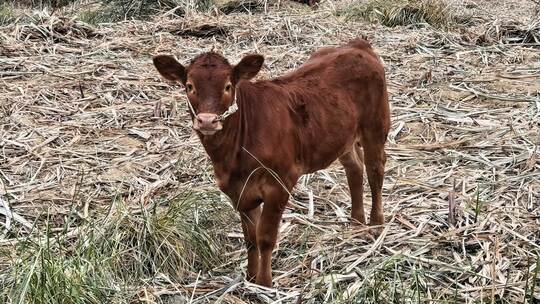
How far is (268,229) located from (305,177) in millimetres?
1926

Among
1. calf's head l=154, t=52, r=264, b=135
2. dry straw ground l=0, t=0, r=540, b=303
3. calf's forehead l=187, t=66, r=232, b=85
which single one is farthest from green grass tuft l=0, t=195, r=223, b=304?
calf's forehead l=187, t=66, r=232, b=85

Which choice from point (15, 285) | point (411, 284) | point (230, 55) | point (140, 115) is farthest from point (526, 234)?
point (230, 55)

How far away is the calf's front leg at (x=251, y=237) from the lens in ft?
15.0

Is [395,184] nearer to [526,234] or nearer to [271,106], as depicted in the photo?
[526,234]

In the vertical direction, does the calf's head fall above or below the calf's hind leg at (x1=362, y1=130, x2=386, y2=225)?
above

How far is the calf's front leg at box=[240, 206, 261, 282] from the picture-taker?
4578mm

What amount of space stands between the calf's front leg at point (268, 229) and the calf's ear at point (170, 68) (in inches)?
33.2

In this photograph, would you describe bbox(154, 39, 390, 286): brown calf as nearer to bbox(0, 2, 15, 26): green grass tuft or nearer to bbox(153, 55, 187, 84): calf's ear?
bbox(153, 55, 187, 84): calf's ear

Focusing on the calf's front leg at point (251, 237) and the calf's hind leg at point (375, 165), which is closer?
the calf's front leg at point (251, 237)

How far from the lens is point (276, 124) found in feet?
14.5

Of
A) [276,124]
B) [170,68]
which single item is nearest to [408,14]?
[276,124]

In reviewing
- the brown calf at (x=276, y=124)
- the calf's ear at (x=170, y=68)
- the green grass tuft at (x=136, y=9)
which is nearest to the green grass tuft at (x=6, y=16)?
the green grass tuft at (x=136, y=9)

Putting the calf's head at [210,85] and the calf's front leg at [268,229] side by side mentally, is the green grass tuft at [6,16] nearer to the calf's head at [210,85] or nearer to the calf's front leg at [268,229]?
the calf's head at [210,85]

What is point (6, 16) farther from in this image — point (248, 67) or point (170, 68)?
point (248, 67)
